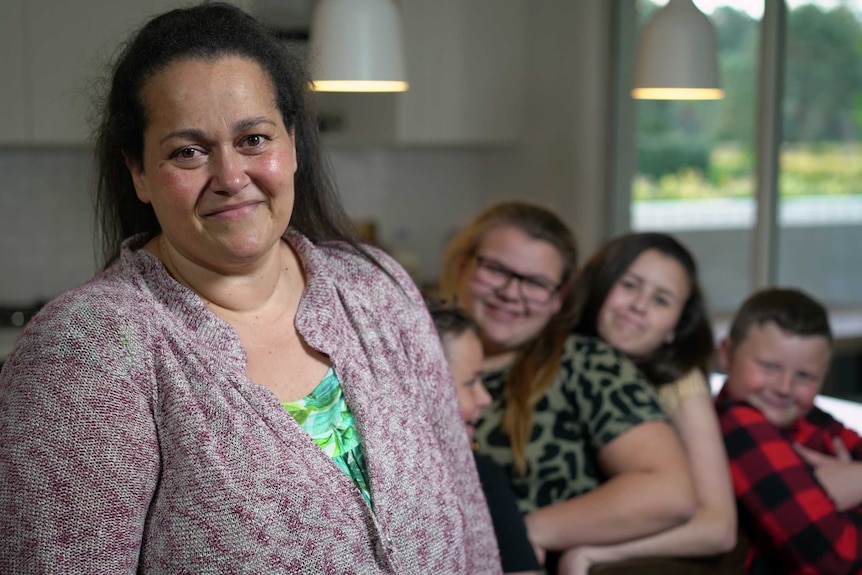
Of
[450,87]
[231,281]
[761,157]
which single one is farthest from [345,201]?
[231,281]

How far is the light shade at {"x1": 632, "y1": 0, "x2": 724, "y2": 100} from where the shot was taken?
234 centimetres

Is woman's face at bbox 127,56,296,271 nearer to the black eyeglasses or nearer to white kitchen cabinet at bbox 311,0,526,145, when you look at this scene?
the black eyeglasses

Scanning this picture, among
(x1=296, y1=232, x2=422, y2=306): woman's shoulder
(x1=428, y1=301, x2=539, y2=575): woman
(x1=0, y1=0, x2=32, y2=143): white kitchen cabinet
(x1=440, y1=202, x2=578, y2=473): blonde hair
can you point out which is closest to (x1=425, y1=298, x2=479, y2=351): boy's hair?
(x1=428, y1=301, x2=539, y2=575): woman

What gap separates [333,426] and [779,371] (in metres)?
1.25

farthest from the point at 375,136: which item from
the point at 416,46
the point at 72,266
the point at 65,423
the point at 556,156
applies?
the point at 65,423

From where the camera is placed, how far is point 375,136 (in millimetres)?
4305

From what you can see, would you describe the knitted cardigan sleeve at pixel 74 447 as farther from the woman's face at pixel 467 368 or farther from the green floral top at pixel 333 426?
the woman's face at pixel 467 368

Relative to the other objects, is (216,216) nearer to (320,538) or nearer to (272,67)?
(272,67)

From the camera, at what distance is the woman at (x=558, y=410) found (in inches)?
74.9

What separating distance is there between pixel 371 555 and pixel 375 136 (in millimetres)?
3247

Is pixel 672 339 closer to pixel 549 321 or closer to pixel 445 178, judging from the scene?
pixel 549 321

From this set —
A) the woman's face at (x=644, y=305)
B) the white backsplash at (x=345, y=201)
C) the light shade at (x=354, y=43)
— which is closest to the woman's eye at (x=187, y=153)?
the light shade at (x=354, y=43)

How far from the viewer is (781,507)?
6.59ft

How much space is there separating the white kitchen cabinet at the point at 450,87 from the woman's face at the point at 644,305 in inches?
85.6
